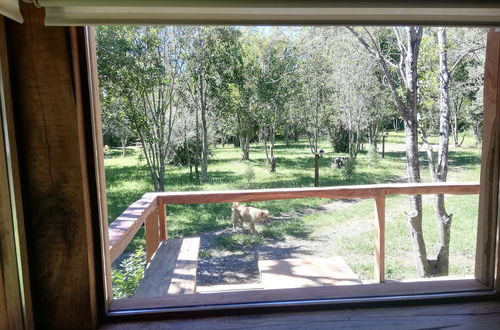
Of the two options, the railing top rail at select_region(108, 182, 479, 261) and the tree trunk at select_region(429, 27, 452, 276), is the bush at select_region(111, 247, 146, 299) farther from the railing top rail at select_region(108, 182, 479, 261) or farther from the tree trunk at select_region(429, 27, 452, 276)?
the tree trunk at select_region(429, 27, 452, 276)

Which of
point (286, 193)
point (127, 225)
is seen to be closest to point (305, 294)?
point (127, 225)

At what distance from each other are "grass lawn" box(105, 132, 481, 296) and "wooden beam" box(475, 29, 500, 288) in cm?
286

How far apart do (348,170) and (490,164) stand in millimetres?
3309

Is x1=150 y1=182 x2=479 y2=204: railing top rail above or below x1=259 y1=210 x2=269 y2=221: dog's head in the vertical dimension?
above

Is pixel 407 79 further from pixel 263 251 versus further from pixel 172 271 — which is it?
pixel 172 271

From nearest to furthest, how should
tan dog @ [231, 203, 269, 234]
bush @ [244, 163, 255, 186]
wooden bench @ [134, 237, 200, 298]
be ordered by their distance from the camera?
wooden bench @ [134, 237, 200, 298]
tan dog @ [231, 203, 269, 234]
bush @ [244, 163, 255, 186]

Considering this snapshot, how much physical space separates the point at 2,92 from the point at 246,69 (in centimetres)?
336

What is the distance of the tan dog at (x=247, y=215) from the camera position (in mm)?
3877

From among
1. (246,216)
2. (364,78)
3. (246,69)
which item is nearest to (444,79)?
(364,78)

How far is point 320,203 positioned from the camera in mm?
4348

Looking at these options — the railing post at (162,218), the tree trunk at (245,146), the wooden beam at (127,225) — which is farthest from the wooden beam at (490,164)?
the tree trunk at (245,146)

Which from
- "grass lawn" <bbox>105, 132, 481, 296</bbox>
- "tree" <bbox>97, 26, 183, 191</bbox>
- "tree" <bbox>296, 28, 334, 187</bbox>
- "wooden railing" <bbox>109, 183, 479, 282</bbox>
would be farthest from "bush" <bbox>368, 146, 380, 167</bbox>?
"tree" <bbox>97, 26, 183, 191</bbox>

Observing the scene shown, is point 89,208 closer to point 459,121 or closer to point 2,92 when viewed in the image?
point 2,92

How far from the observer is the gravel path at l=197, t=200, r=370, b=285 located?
134 inches
